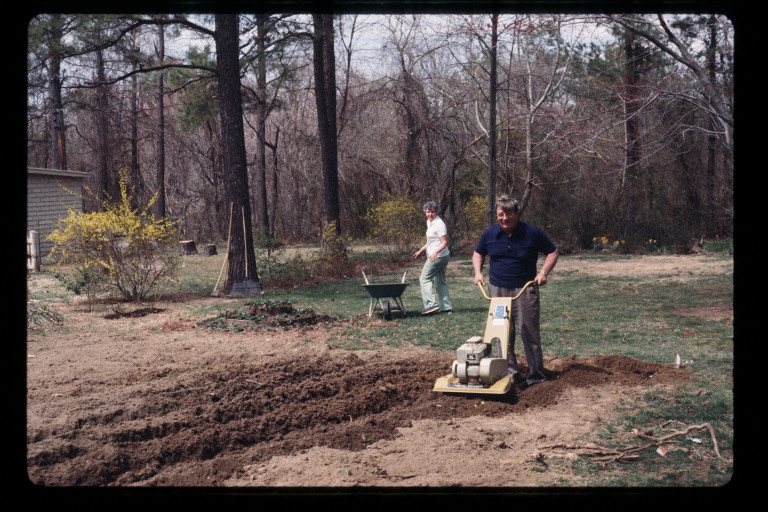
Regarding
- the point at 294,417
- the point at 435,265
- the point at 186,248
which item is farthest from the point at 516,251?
the point at 186,248

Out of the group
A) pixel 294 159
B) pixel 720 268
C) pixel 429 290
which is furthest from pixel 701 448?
pixel 294 159

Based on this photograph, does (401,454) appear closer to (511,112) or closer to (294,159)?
(511,112)

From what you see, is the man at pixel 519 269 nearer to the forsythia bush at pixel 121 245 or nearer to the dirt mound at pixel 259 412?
the dirt mound at pixel 259 412

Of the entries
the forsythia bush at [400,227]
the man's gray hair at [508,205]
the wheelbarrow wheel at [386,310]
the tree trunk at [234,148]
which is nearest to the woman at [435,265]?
the wheelbarrow wheel at [386,310]

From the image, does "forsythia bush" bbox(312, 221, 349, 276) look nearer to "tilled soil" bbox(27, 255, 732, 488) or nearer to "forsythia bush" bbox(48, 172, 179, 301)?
"forsythia bush" bbox(48, 172, 179, 301)

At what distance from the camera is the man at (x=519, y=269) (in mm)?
6320

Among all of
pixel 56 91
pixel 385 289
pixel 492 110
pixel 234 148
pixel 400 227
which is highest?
pixel 56 91

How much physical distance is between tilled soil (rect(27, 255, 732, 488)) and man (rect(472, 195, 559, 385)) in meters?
0.31

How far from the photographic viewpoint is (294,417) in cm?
552

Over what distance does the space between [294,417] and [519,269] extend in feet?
8.33

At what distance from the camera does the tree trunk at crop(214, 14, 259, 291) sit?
13.2 meters

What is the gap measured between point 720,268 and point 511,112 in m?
8.48

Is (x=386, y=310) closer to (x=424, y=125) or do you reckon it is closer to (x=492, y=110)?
(x=492, y=110)

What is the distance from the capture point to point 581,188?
844 inches
